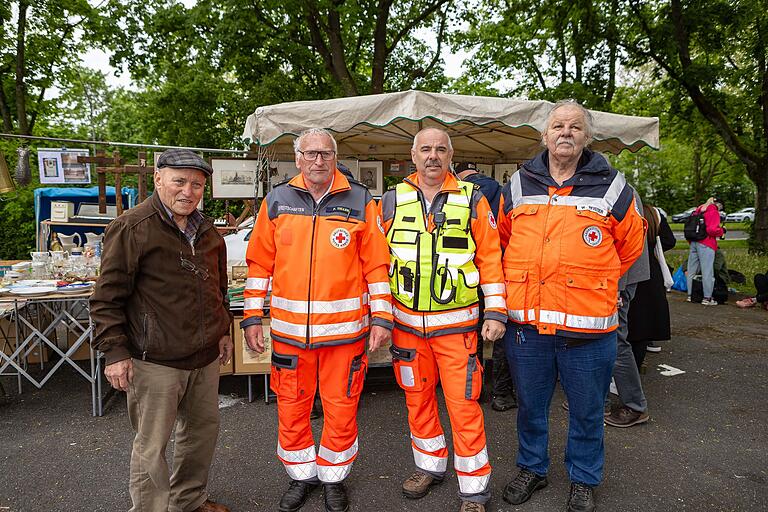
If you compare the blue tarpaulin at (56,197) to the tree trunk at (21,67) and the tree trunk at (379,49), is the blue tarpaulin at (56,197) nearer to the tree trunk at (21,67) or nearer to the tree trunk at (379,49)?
the tree trunk at (21,67)

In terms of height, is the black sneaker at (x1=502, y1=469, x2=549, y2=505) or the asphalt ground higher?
the black sneaker at (x1=502, y1=469, x2=549, y2=505)

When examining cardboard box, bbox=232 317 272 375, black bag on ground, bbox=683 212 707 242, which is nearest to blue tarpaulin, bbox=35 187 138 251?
cardboard box, bbox=232 317 272 375

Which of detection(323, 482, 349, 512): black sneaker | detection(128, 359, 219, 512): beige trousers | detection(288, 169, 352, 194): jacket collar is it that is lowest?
detection(323, 482, 349, 512): black sneaker

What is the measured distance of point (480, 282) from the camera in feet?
8.75

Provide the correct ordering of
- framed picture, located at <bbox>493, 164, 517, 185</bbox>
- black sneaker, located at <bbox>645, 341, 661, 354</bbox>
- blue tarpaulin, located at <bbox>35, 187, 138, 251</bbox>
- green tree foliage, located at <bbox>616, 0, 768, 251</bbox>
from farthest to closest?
1. green tree foliage, located at <bbox>616, 0, 768, 251</bbox>
2. blue tarpaulin, located at <bbox>35, 187, 138, 251</bbox>
3. framed picture, located at <bbox>493, 164, 517, 185</bbox>
4. black sneaker, located at <bbox>645, 341, 661, 354</bbox>

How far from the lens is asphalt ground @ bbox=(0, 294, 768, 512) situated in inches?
111

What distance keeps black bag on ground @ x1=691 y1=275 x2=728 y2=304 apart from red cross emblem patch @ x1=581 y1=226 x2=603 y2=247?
784 centimetres

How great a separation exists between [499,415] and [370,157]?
433 centimetres

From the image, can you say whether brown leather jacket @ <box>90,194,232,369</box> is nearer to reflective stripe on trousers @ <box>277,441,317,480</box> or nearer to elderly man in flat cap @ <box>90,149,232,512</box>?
elderly man in flat cap @ <box>90,149,232,512</box>

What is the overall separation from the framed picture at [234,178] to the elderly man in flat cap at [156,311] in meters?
4.03

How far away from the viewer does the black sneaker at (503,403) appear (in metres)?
4.11

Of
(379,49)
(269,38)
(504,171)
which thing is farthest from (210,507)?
(269,38)

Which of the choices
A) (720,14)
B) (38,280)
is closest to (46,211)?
(38,280)

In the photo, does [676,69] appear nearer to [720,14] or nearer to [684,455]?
[720,14]
